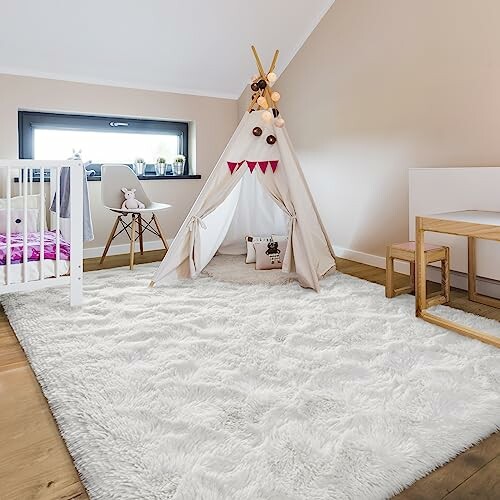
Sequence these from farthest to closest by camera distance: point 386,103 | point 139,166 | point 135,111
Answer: point 139,166 < point 135,111 < point 386,103

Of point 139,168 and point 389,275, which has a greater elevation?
point 139,168

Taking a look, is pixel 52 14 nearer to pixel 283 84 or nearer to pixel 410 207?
pixel 283 84

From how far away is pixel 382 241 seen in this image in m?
3.74

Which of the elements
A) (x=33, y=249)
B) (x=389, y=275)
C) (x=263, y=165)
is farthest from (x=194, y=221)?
(x=389, y=275)

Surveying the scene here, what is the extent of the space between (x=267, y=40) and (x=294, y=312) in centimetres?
295

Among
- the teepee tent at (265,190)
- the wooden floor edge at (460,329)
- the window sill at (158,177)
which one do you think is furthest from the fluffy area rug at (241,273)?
the window sill at (158,177)

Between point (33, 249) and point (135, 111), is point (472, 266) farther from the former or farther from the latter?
point (135, 111)

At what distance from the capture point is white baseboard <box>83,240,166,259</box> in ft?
13.9

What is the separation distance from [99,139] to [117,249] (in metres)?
1.14

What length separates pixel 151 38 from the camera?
12.4 feet

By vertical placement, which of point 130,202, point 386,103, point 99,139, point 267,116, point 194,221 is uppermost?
point 386,103

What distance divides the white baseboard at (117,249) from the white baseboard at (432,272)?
75.9 inches

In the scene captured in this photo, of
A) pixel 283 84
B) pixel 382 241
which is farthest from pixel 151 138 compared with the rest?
pixel 382 241

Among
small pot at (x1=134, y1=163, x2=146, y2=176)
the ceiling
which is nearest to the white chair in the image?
small pot at (x1=134, y1=163, x2=146, y2=176)
